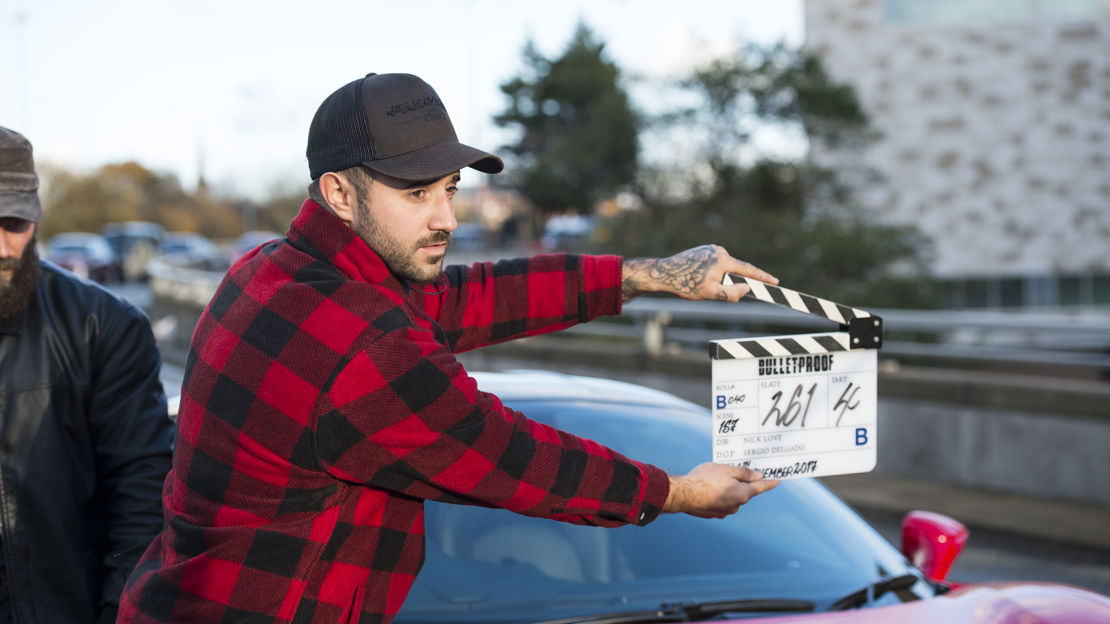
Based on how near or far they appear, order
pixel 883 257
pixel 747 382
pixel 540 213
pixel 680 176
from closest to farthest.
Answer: pixel 747 382 → pixel 883 257 → pixel 680 176 → pixel 540 213

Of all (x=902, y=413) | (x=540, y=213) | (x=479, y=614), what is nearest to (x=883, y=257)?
(x=902, y=413)

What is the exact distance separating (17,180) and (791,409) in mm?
1895

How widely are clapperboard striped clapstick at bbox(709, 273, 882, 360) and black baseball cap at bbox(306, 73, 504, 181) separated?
0.74 metres

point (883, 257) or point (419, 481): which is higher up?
point (419, 481)

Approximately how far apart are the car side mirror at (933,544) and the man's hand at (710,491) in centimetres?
125

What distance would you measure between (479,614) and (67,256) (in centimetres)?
3854

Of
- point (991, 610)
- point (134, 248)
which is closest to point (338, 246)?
point (991, 610)

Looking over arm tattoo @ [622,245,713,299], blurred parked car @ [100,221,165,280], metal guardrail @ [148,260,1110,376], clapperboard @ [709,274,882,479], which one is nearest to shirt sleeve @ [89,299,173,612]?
arm tattoo @ [622,245,713,299]

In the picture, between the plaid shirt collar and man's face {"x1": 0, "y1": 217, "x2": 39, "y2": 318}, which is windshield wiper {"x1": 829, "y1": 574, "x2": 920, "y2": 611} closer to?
the plaid shirt collar

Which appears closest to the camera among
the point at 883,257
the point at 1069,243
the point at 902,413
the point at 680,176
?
the point at 902,413

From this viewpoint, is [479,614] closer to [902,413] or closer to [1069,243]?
[902,413]

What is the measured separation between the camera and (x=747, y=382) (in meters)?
2.48

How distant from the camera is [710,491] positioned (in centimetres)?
223

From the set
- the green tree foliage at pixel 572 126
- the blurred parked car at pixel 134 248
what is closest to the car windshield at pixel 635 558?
the green tree foliage at pixel 572 126
